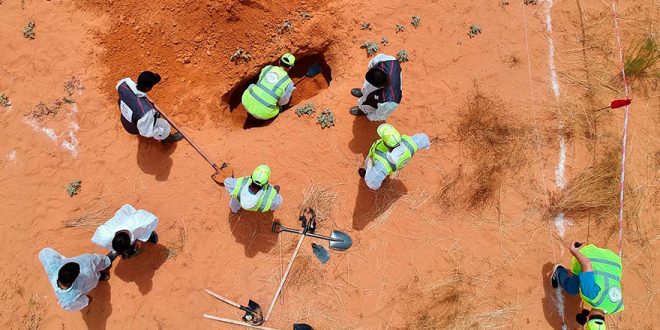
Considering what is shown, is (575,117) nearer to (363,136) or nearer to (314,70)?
(363,136)

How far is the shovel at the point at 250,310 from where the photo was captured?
6.46m

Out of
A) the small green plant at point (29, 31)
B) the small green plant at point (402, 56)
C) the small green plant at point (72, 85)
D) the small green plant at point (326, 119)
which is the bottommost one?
the small green plant at point (326, 119)

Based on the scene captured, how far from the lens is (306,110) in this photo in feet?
23.6

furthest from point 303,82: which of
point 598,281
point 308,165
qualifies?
point 598,281

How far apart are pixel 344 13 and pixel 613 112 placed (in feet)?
17.3

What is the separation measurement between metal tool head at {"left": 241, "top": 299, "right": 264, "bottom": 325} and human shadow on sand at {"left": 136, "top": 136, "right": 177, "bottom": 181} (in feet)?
8.74

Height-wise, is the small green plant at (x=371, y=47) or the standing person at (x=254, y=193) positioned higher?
the small green plant at (x=371, y=47)

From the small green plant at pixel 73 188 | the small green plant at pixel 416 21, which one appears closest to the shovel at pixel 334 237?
the small green plant at pixel 73 188

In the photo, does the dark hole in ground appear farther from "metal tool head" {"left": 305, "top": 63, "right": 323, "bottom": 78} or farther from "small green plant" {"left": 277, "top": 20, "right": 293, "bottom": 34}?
"small green plant" {"left": 277, "top": 20, "right": 293, "bottom": 34}

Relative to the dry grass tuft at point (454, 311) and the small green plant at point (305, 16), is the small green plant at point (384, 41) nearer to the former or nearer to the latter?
the small green plant at point (305, 16)

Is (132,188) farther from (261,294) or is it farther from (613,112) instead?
(613,112)

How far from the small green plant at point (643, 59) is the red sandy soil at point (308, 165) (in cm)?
27

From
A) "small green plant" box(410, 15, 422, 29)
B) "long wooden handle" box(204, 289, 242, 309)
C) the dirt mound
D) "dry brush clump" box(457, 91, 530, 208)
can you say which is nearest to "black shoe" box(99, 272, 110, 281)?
"long wooden handle" box(204, 289, 242, 309)

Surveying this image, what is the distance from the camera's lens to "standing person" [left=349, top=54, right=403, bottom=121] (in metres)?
5.80
